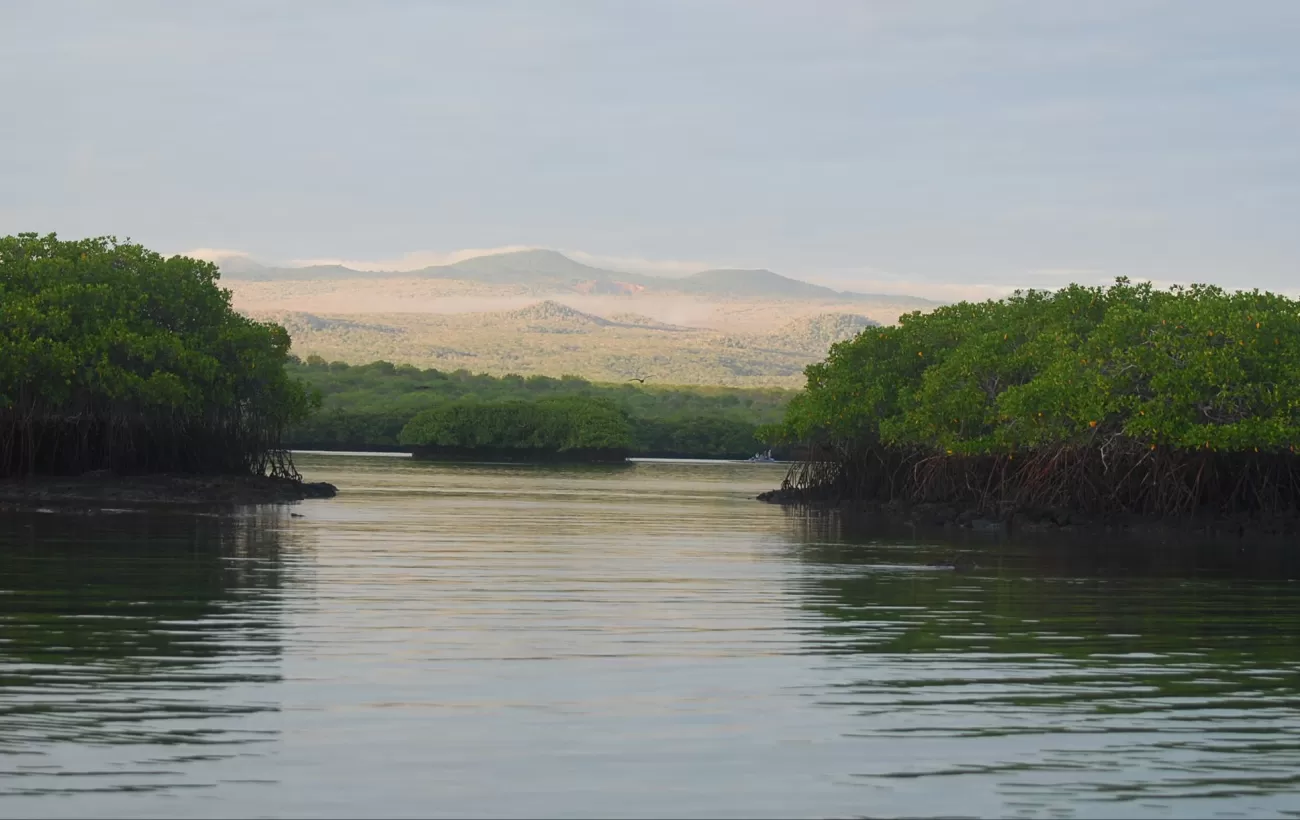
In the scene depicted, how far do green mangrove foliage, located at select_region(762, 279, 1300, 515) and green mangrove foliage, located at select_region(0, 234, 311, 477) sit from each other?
683 inches

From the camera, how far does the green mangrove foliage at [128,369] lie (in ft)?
144

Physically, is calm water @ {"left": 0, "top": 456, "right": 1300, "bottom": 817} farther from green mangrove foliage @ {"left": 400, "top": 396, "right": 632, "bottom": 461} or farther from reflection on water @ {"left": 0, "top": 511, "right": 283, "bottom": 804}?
green mangrove foliage @ {"left": 400, "top": 396, "right": 632, "bottom": 461}

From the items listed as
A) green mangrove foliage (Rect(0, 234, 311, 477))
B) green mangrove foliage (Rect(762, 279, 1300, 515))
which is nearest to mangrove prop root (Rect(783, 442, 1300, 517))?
green mangrove foliage (Rect(762, 279, 1300, 515))

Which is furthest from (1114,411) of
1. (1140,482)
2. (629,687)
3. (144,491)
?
(629,687)

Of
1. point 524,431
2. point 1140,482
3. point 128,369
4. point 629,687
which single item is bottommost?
point 629,687

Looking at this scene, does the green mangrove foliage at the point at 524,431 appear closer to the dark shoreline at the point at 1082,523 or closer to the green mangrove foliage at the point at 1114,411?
the green mangrove foliage at the point at 1114,411

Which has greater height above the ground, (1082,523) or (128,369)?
(128,369)

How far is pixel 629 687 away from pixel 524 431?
119 metres

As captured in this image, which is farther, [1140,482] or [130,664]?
[1140,482]

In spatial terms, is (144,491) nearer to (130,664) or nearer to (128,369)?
(128,369)

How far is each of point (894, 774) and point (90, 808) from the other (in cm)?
395

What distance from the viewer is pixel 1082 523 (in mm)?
38344

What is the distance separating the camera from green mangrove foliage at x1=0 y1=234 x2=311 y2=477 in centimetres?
4391

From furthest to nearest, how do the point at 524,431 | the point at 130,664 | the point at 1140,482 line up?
the point at 524,431
the point at 1140,482
the point at 130,664
